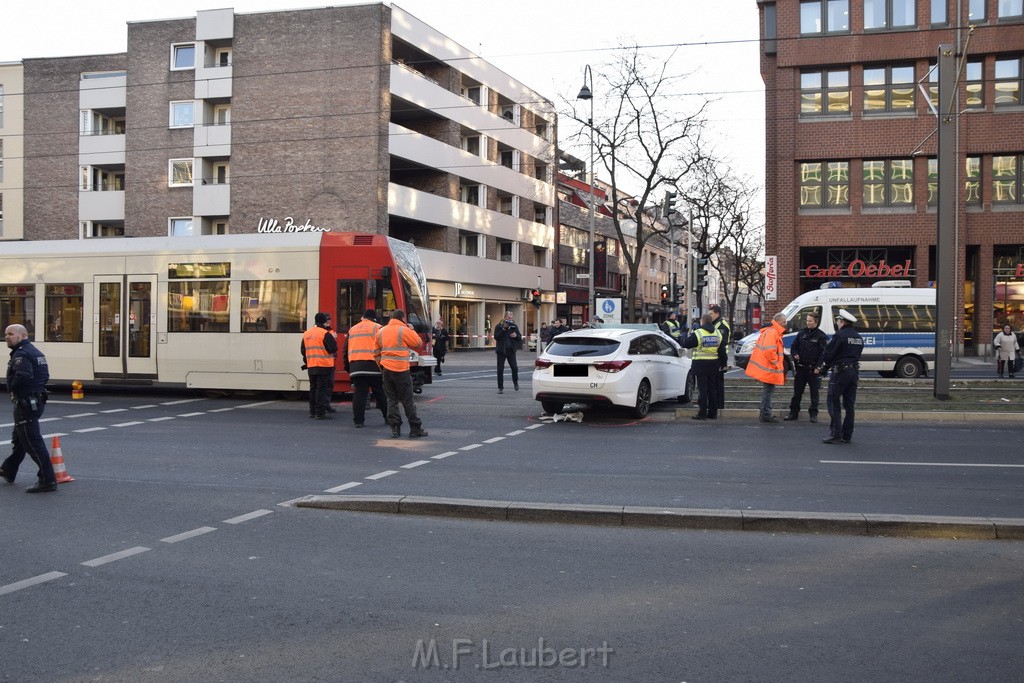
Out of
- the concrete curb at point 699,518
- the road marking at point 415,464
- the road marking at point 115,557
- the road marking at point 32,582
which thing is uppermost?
the concrete curb at point 699,518

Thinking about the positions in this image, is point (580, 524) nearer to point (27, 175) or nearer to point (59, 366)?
point (59, 366)

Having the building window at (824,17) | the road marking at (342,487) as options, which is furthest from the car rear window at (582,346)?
the building window at (824,17)

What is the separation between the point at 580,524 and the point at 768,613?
8.06ft

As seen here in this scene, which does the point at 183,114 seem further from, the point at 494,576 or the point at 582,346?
the point at 494,576

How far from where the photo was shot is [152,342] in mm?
19328

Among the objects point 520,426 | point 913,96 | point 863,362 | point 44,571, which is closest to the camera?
point 44,571

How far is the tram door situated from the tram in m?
0.02

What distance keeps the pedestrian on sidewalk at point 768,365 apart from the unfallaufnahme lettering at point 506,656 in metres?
10.6

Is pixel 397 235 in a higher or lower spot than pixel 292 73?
lower

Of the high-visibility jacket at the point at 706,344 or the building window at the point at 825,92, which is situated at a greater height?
the building window at the point at 825,92

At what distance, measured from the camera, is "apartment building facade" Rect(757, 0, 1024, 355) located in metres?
35.1

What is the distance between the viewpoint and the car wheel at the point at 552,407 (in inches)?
622

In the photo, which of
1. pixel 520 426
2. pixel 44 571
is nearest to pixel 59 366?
pixel 520 426

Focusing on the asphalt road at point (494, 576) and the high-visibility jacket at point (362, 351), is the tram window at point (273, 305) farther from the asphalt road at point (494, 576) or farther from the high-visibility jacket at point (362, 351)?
the asphalt road at point (494, 576)
